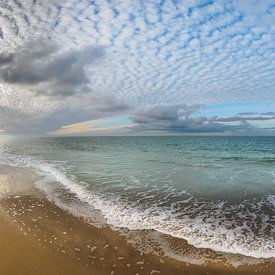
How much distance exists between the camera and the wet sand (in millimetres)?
6266

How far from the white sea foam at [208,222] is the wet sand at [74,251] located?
0.68 meters

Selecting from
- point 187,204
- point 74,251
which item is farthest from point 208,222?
point 74,251

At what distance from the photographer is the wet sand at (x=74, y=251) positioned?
6.27 meters

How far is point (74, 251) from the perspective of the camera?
7.13 meters

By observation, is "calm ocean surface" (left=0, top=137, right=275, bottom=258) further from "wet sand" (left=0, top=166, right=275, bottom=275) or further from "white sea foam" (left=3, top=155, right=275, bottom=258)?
"wet sand" (left=0, top=166, right=275, bottom=275)

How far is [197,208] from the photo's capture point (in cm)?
1126

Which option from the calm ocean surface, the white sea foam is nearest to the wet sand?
the white sea foam

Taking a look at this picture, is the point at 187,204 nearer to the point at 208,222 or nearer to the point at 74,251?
the point at 208,222

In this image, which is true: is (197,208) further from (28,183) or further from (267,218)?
(28,183)

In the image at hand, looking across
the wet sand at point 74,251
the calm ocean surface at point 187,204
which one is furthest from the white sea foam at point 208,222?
the wet sand at point 74,251

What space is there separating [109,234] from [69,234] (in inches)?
51.9

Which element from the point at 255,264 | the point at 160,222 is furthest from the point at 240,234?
the point at 160,222

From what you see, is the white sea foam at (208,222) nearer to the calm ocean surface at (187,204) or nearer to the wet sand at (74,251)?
the calm ocean surface at (187,204)

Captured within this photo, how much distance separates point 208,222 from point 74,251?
5.14m
